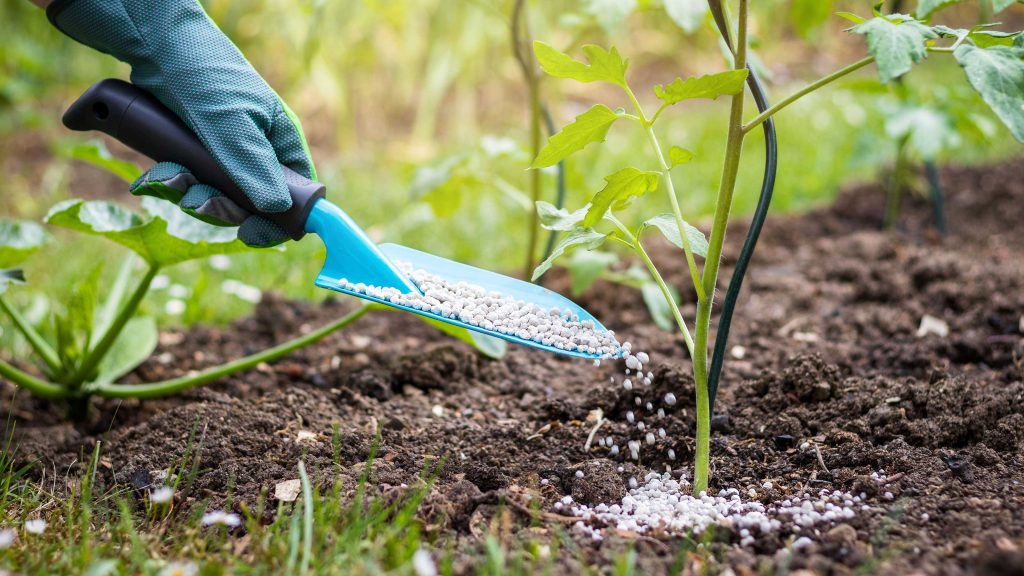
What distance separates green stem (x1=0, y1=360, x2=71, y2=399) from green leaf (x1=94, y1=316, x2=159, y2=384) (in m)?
0.09

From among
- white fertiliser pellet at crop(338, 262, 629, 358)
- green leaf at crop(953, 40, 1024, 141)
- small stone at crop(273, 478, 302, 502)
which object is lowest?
small stone at crop(273, 478, 302, 502)

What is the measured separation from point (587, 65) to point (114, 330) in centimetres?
111

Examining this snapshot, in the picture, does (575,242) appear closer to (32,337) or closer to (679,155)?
(679,155)

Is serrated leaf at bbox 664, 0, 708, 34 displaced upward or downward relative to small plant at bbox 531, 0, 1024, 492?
upward

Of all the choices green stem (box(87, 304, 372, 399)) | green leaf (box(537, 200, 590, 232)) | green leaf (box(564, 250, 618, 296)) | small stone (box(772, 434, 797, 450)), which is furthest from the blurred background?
small stone (box(772, 434, 797, 450))

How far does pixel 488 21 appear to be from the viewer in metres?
4.64

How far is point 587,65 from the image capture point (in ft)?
4.12

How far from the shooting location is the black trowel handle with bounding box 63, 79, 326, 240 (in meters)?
1.47

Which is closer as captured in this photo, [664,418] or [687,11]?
[687,11]

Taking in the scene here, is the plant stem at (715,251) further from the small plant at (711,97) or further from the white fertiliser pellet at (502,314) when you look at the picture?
the white fertiliser pellet at (502,314)

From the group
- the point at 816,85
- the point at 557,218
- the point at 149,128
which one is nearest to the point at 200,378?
the point at 149,128

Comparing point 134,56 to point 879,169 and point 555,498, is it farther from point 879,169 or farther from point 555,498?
point 879,169

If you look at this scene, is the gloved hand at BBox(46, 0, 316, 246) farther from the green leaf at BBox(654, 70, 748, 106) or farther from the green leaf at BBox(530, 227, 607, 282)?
the green leaf at BBox(654, 70, 748, 106)

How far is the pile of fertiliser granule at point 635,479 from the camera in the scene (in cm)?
127
